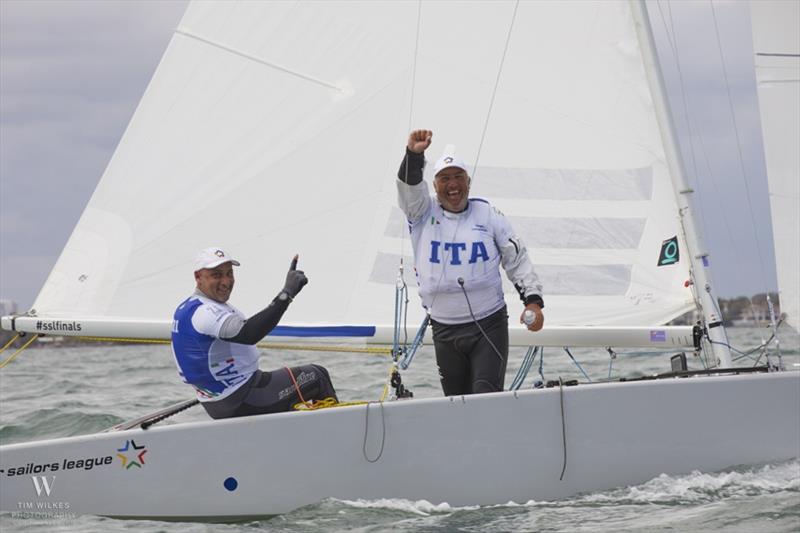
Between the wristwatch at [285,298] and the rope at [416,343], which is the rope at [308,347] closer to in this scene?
the rope at [416,343]

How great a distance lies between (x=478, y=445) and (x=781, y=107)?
220 cm

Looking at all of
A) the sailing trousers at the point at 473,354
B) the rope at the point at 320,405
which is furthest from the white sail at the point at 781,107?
the rope at the point at 320,405

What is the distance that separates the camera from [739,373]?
504 cm

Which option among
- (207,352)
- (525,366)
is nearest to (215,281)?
(207,352)

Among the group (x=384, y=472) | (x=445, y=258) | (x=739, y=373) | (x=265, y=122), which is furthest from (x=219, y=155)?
(x=739, y=373)

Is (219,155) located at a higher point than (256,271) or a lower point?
higher

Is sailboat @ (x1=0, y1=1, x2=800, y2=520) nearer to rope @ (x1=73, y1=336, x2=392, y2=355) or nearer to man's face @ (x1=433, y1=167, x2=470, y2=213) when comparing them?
rope @ (x1=73, y1=336, x2=392, y2=355)

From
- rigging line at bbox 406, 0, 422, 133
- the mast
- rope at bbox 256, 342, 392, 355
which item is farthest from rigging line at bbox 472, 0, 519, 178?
rope at bbox 256, 342, 392, 355

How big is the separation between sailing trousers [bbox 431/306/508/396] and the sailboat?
26cm

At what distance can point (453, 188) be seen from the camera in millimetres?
5215

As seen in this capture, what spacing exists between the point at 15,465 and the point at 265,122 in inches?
86.9

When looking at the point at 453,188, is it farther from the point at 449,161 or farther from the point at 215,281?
the point at 215,281

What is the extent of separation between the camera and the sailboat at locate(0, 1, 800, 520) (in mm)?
4922

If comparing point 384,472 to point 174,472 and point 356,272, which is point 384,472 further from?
point 356,272
